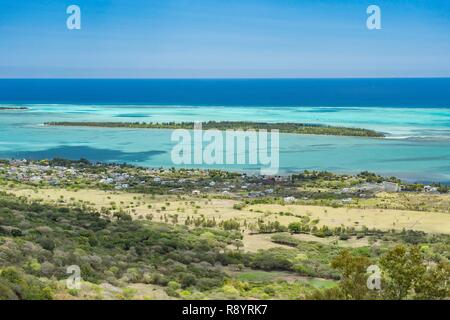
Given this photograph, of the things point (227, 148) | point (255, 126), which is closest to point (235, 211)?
point (227, 148)

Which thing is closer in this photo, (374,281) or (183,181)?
(374,281)

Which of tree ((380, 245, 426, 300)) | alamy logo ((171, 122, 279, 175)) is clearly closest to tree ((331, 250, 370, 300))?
tree ((380, 245, 426, 300))

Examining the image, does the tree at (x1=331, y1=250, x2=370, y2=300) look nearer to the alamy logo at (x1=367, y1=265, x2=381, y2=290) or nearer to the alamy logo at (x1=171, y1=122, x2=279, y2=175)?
the alamy logo at (x1=367, y1=265, x2=381, y2=290)

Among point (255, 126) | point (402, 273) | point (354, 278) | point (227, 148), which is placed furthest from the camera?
point (255, 126)

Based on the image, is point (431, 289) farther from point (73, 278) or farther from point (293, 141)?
point (293, 141)

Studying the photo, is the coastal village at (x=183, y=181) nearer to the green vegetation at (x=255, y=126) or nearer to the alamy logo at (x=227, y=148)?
the alamy logo at (x=227, y=148)
